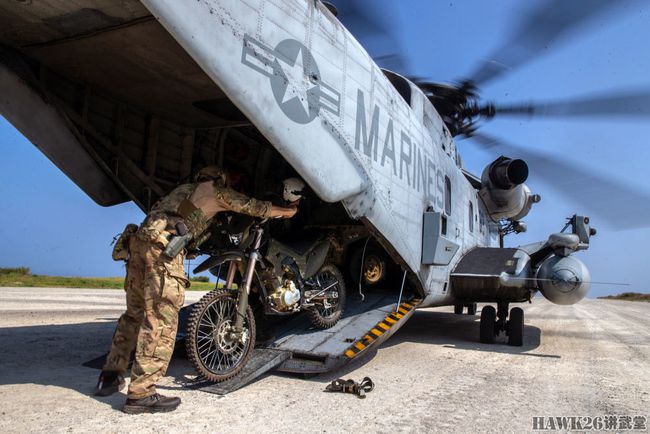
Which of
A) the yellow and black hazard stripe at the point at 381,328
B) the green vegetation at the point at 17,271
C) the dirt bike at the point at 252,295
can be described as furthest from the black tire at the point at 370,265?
the green vegetation at the point at 17,271

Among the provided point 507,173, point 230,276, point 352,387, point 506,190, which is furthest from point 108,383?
point 506,190

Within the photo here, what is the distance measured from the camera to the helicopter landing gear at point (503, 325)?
761 cm

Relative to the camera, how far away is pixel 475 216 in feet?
32.0

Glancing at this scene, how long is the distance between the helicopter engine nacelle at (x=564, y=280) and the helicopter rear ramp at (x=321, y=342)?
243cm

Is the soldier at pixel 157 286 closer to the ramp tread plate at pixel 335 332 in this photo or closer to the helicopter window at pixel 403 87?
the ramp tread plate at pixel 335 332

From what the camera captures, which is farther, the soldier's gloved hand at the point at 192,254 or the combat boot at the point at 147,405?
the soldier's gloved hand at the point at 192,254

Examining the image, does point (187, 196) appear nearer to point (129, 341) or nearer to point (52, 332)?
point (129, 341)

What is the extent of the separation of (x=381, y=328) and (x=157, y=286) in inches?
108

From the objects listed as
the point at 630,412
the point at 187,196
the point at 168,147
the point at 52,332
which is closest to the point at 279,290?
the point at 187,196

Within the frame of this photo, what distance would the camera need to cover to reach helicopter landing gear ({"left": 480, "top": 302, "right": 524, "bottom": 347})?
25.0 ft

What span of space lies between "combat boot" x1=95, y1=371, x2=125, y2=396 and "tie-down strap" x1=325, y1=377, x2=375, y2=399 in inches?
71.5

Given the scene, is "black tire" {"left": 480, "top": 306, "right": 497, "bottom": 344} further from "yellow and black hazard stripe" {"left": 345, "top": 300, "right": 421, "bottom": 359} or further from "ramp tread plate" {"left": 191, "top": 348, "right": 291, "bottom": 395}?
"ramp tread plate" {"left": 191, "top": 348, "right": 291, "bottom": 395}

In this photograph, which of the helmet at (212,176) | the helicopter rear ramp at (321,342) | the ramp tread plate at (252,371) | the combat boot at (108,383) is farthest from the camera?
the helicopter rear ramp at (321,342)

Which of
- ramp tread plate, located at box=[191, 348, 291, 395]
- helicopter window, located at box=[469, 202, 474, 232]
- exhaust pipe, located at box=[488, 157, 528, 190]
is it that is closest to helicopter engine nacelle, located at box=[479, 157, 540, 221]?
exhaust pipe, located at box=[488, 157, 528, 190]
